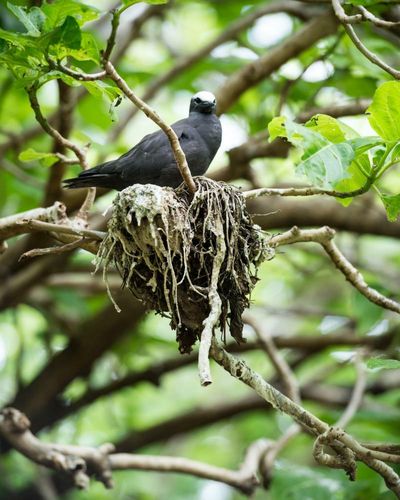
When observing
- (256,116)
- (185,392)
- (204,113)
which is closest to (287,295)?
(185,392)

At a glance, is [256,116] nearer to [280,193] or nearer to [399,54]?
[399,54]

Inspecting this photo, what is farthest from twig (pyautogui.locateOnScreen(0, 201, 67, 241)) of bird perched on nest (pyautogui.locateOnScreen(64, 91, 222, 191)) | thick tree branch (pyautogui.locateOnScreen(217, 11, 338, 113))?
thick tree branch (pyautogui.locateOnScreen(217, 11, 338, 113))

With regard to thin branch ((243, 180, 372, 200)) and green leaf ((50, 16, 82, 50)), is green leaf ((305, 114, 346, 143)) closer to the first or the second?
thin branch ((243, 180, 372, 200))

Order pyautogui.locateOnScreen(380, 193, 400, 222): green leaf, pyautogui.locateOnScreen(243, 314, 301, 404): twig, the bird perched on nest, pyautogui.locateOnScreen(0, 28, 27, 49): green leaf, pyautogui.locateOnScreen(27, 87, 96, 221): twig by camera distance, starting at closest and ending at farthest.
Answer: pyautogui.locateOnScreen(0, 28, 27, 49): green leaf → pyautogui.locateOnScreen(380, 193, 400, 222): green leaf → pyautogui.locateOnScreen(27, 87, 96, 221): twig → the bird perched on nest → pyautogui.locateOnScreen(243, 314, 301, 404): twig

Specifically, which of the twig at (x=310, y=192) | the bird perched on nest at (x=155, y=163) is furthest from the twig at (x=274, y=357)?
→ the twig at (x=310, y=192)

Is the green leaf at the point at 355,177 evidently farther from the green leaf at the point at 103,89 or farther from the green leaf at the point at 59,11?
the green leaf at the point at 59,11

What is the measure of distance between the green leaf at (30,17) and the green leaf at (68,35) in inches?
4.8

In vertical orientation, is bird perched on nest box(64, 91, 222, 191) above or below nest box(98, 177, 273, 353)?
above

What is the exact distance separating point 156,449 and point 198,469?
9.65 ft

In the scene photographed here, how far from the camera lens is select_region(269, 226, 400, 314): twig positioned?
2.92m

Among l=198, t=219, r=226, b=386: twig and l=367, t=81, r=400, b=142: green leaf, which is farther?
l=367, t=81, r=400, b=142: green leaf

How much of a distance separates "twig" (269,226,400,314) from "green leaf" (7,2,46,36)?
1.10 metres

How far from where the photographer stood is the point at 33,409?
17.2ft

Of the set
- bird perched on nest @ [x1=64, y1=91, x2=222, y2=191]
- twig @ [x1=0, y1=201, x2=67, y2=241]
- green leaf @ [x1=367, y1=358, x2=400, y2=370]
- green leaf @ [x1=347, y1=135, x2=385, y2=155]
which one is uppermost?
bird perched on nest @ [x1=64, y1=91, x2=222, y2=191]
